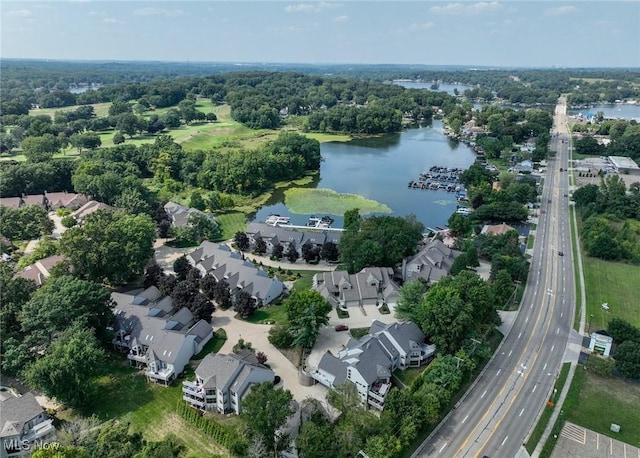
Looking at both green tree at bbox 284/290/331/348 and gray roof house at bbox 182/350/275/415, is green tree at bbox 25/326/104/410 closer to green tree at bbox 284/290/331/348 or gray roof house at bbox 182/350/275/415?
gray roof house at bbox 182/350/275/415

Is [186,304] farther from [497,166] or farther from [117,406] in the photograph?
[497,166]

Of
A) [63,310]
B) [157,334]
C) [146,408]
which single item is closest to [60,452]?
[146,408]

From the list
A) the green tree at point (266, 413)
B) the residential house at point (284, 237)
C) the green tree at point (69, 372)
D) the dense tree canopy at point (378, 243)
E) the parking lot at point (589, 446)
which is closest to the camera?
the green tree at point (266, 413)

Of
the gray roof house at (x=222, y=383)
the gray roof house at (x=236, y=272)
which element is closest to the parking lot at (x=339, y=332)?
the gray roof house at (x=222, y=383)

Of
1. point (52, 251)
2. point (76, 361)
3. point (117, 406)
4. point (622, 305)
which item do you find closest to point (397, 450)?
point (117, 406)

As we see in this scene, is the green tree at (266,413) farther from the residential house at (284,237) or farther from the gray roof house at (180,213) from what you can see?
the gray roof house at (180,213)

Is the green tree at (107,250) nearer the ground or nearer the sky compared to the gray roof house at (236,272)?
nearer the sky

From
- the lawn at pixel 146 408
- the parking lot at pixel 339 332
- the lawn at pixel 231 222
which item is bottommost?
the lawn at pixel 146 408

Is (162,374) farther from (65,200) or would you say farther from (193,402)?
(65,200)
